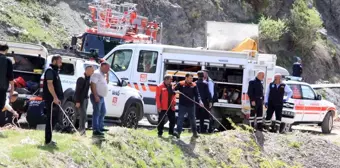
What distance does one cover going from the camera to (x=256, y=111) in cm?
1747

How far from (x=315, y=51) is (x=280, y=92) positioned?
102ft

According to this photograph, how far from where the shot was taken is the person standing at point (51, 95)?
11.4 m

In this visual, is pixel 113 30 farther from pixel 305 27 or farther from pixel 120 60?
pixel 305 27

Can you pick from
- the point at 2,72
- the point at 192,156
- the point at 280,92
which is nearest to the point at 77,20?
the point at 280,92

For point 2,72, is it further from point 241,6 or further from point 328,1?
point 328,1

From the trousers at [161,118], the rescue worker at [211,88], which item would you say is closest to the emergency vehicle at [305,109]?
the rescue worker at [211,88]

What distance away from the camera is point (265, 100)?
18.5 m

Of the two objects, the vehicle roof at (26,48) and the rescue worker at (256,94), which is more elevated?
the vehicle roof at (26,48)

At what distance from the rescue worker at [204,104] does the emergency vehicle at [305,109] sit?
4355 millimetres

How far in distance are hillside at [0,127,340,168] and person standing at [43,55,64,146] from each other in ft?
1.07

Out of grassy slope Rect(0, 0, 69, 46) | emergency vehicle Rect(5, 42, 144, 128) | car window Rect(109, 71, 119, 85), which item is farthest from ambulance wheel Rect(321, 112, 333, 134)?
grassy slope Rect(0, 0, 69, 46)

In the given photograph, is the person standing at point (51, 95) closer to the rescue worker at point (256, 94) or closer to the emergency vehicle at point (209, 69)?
the rescue worker at point (256, 94)

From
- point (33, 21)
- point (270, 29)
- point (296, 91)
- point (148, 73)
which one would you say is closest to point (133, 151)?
point (148, 73)

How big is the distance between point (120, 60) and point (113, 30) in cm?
635
